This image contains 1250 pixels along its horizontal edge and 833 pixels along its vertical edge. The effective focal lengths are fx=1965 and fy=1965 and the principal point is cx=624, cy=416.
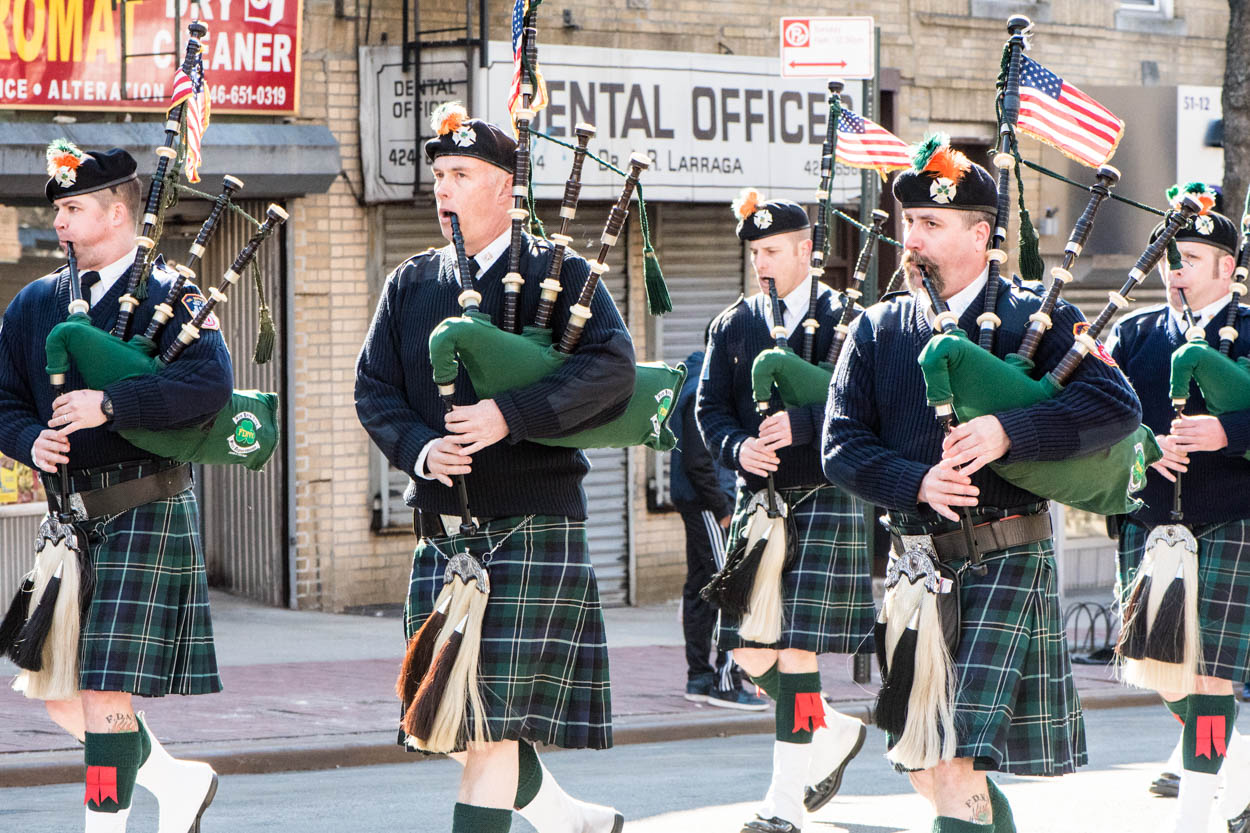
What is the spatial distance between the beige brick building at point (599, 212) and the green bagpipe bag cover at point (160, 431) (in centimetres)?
575

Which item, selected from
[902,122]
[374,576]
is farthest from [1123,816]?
[902,122]

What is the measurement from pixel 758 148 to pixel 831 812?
6.84 meters

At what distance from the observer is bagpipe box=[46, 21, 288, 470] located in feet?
17.9

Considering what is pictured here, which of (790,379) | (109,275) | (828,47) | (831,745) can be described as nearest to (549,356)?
(109,275)

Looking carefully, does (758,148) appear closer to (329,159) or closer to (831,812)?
(329,159)

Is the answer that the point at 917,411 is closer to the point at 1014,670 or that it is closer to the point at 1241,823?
the point at 1014,670

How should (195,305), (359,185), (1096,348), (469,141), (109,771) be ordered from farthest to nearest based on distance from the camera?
1. (359,185)
2. (195,305)
3. (109,771)
4. (469,141)
5. (1096,348)

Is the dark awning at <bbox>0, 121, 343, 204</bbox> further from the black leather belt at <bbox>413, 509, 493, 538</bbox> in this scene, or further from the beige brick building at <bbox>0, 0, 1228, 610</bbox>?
the black leather belt at <bbox>413, 509, 493, 538</bbox>

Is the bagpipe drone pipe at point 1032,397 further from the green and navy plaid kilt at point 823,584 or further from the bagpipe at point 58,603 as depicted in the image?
the bagpipe at point 58,603

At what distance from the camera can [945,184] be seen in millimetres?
4973

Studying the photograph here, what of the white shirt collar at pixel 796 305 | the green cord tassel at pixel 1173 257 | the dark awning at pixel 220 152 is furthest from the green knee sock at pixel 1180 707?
the dark awning at pixel 220 152

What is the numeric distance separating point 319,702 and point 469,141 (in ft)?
15.6

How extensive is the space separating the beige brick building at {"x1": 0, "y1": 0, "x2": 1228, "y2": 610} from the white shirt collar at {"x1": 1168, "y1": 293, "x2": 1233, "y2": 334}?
230 inches

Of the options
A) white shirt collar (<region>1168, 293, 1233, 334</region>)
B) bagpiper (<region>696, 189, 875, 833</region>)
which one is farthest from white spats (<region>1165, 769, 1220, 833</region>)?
white shirt collar (<region>1168, 293, 1233, 334</region>)
